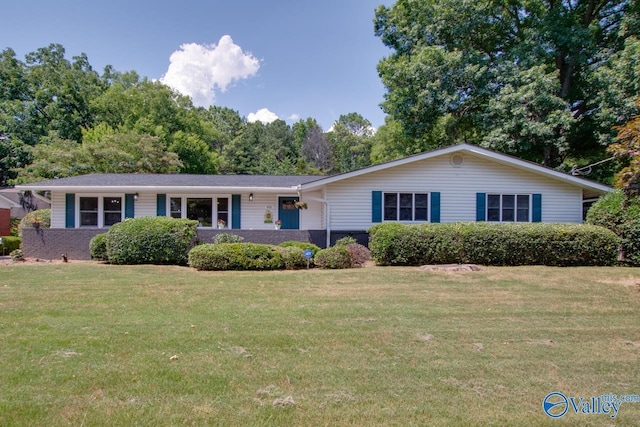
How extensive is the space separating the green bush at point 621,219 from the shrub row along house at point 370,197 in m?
1.51

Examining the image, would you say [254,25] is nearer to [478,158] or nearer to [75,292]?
[478,158]

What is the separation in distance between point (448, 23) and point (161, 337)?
2058cm

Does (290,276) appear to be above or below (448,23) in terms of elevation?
below

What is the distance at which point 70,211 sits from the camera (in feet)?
46.5

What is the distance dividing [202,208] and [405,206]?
799 cm

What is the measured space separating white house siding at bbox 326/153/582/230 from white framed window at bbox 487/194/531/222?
0.23 m

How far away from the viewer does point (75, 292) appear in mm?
7207

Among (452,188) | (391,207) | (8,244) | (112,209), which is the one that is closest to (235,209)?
(112,209)

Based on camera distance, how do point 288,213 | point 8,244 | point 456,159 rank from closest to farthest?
point 456,159 < point 8,244 < point 288,213

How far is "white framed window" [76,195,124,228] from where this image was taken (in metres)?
14.3

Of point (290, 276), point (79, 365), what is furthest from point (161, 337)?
point (290, 276)

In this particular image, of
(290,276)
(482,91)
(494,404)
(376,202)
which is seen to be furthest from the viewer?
(482,91)

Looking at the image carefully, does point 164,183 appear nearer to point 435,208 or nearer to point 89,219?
point 89,219
